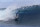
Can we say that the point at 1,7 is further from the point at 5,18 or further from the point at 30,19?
the point at 30,19

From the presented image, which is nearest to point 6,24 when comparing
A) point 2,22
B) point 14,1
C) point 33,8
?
point 2,22

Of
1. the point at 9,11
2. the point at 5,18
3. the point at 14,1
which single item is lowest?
the point at 5,18

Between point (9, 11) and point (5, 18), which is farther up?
point (9, 11)

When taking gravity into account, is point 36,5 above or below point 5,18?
above

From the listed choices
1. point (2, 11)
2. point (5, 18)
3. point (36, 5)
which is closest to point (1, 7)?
point (2, 11)

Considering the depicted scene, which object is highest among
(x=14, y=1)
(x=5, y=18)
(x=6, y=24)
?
(x=14, y=1)

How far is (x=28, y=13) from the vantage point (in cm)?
180

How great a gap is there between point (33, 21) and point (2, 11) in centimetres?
65

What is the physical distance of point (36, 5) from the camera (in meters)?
1.79

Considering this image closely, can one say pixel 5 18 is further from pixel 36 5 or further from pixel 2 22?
pixel 36 5

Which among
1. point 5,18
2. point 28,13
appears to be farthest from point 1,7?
point 28,13

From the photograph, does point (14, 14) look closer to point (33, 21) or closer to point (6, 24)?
point (6, 24)

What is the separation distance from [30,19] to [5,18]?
0.50 meters

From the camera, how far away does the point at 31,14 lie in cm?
181
